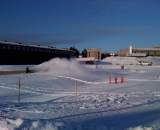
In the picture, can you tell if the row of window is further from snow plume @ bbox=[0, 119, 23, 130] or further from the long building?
snow plume @ bbox=[0, 119, 23, 130]

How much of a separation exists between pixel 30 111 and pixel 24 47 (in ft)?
388

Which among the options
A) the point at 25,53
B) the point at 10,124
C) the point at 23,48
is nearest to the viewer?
the point at 10,124

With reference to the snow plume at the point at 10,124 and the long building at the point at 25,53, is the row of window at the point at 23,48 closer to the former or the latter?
the long building at the point at 25,53

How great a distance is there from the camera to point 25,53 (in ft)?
430

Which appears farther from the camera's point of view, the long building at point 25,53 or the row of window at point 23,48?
the row of window at point 23,48

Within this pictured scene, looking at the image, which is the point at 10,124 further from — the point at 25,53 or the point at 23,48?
the point at 23,48

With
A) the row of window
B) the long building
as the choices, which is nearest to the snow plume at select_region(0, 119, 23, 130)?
the long building

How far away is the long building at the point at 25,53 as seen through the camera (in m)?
116

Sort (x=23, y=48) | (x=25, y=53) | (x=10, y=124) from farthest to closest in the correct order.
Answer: (x=23, y=48)
(x=25, y=53)
(x=10, y=124)

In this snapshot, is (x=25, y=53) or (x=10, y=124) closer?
(x=10, y=124)

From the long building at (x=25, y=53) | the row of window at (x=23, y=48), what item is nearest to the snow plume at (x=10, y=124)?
the long building at (x=25, y=53)

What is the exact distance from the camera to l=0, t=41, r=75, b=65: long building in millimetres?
115681

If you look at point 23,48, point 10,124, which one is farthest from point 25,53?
point 10,124

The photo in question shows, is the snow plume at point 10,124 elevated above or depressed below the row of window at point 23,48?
below
